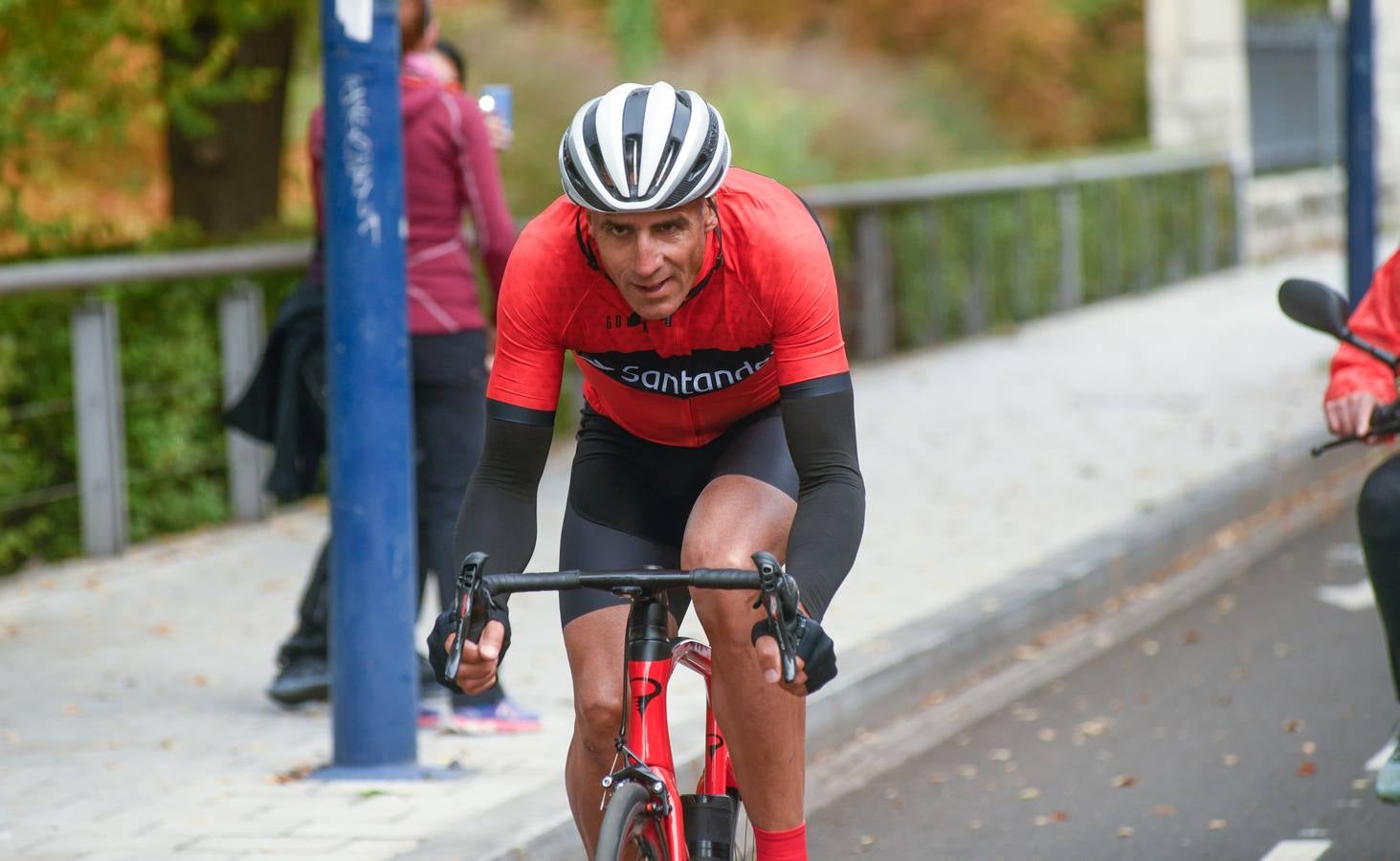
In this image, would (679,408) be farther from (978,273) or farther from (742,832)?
(978,273)

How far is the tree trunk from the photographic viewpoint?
12750 mm

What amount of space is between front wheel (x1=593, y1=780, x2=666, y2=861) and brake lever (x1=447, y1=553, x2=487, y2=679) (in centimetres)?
35

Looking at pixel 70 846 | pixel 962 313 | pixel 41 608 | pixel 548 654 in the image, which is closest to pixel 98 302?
pixel 41 608

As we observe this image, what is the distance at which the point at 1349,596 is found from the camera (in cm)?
869

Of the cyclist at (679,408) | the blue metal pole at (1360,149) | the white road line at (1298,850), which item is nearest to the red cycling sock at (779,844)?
the cyclist at (679,408)

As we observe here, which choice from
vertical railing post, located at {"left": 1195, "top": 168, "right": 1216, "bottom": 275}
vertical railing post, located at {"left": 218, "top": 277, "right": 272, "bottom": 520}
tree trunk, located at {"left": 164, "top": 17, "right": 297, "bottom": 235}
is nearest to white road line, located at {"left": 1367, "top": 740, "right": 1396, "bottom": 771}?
vertical railing post, located at {"left": 218, "top": 277, "right": 272, "bottom": 520}

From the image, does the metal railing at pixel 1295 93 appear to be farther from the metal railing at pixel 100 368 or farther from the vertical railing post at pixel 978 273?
the metal railing at pixel 100 368

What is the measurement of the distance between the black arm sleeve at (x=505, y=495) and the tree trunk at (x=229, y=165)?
9.25m

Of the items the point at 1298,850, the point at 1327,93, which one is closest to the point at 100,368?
the point at 1298,850

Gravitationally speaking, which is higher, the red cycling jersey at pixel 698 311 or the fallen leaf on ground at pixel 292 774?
the red cycling jersey at pixel 698 311

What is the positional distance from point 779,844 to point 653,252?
1155mm

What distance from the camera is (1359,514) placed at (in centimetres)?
501

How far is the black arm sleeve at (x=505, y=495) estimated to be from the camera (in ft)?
12.3

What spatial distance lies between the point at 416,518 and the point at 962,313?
473 inches
